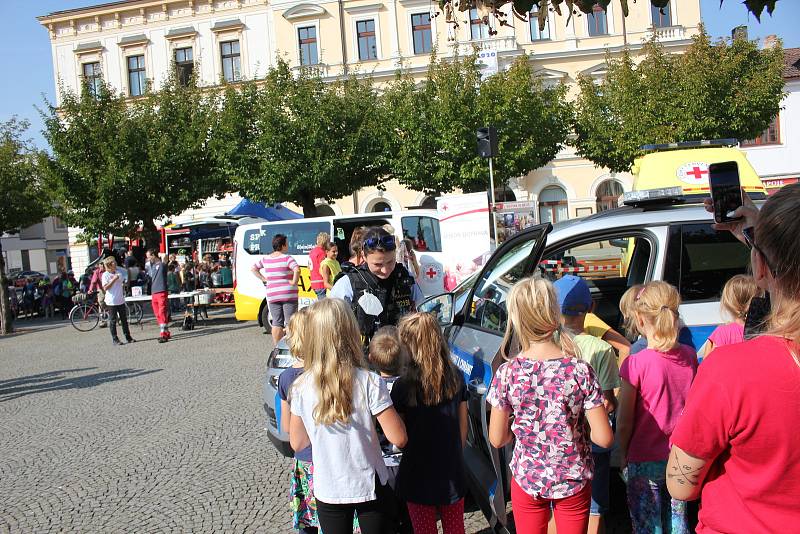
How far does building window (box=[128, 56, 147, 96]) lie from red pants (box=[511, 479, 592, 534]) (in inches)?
1497

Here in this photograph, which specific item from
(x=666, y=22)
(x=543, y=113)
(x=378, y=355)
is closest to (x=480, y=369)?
(x=378, y=355)

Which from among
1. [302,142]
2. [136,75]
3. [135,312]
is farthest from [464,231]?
[136,75]

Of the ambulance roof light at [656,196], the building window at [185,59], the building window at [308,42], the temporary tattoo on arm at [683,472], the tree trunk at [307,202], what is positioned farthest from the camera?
the building window at [185,59]

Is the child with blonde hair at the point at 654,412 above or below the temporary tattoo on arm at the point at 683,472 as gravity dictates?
below

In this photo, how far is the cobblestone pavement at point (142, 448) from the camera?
4.53m

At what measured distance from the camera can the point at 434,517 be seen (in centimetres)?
318

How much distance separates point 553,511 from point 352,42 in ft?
113

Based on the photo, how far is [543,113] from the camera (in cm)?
2328

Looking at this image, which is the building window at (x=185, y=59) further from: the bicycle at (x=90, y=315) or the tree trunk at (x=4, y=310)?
the bicycle at (x=90, y=315)

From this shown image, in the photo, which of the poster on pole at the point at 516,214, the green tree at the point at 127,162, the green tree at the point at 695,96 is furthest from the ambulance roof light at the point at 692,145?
the green tree at the point at 127,162

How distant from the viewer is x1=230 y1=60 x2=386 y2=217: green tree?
70.7ft

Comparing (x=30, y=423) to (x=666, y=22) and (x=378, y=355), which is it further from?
(x=666, y=22)

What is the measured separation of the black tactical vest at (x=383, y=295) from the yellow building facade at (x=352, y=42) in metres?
29.8

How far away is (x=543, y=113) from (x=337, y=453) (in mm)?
21977
